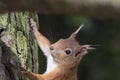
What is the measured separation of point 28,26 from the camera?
11.9 feet

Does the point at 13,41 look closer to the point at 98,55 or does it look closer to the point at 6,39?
the point at 6,39

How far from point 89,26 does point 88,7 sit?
295 inches

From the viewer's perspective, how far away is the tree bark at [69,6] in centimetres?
80

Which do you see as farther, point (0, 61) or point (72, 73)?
point (72, 73)

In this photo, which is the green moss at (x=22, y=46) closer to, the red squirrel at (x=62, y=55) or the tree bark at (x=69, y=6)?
the red squirrel at (x=62, y=55)

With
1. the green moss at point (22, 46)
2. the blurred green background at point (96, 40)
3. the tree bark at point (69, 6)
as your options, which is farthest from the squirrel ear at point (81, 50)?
the blurred green background at point (96, 40)

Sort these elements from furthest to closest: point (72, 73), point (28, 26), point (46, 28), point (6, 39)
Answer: point (46, 28)
point (72, 73)
point (28, 26)
point (6, 39)

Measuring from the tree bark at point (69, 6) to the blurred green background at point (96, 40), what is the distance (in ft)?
24.1

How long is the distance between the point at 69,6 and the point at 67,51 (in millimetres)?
3126

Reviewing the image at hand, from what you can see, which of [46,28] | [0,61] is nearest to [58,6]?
[0,61]

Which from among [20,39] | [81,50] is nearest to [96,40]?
[81,50]

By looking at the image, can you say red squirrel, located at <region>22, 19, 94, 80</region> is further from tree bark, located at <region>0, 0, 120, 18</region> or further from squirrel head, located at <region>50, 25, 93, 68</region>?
tree bark, located at <region>0, 0, 120, 18</region>

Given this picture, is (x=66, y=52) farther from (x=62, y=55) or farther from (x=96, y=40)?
(x=96, y=40)

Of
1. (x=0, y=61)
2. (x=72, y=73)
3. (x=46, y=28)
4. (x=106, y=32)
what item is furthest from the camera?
(x=106, y=32)
